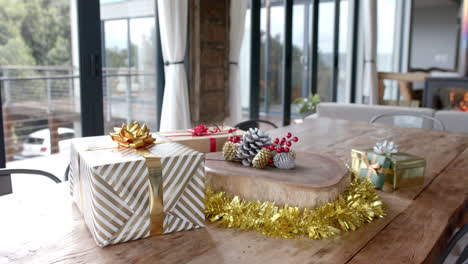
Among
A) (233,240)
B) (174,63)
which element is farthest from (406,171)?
(174,63)

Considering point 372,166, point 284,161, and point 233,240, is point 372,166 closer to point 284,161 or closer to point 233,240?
point 284,161

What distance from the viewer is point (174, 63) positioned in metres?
3.46

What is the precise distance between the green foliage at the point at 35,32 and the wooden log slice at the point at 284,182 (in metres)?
2.19

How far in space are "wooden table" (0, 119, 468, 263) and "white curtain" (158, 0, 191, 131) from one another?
218 centimetres

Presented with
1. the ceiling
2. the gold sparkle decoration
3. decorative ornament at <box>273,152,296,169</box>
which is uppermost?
the ceiling

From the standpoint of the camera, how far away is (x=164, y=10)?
3.38m

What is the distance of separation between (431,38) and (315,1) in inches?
104

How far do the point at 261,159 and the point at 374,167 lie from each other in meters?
0.37

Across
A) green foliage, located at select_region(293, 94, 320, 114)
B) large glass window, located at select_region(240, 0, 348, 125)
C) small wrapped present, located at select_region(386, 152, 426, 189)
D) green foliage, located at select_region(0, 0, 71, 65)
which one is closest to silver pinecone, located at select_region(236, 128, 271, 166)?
small wrapped present, located at select_region(386, 152, 426, 189)

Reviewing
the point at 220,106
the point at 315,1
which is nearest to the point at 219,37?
the point at 220,106

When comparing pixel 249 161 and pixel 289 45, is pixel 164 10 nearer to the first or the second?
pixel 289 45

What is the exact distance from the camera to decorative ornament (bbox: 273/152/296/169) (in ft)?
3.73

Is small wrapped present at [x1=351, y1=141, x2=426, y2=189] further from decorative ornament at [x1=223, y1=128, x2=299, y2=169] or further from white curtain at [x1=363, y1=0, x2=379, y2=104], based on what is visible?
white curtain at [x1=363, y1=0, x2=379, y2=104]

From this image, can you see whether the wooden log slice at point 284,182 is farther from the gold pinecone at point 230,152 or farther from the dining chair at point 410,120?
the dining chair at point 410,120
